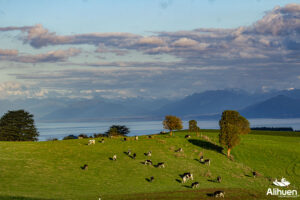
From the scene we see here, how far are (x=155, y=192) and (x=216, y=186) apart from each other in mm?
13869

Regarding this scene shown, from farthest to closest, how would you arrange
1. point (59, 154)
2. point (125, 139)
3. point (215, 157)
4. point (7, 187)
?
point (125, 139), point (215, 157), point (59, 154), point (7, 187)

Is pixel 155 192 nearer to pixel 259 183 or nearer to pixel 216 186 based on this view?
pixel 216 186

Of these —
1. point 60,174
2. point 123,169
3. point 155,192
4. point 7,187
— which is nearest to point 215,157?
point 123,169

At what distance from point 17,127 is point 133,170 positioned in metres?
82.1

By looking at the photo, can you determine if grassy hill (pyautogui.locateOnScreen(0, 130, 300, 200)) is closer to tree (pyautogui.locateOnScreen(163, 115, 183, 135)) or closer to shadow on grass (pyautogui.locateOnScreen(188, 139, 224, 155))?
shadow on grass (pyautogui.locateOnScreen(188, 139, 224, 155))

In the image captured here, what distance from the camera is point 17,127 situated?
132625 mm

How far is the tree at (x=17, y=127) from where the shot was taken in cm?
12975

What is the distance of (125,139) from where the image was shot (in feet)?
297

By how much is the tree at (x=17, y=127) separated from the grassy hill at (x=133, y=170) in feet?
171

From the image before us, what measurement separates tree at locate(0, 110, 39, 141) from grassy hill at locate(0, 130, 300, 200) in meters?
52.0

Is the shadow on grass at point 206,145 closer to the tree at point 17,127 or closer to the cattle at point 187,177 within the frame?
the cattle at point 187,177

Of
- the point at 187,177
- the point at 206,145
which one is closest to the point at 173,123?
the point at 206,145

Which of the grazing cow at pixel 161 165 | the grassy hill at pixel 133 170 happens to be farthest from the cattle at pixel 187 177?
the grazing cow at pixel 161 165

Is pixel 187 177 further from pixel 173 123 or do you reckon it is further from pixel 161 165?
pixel 173 123
